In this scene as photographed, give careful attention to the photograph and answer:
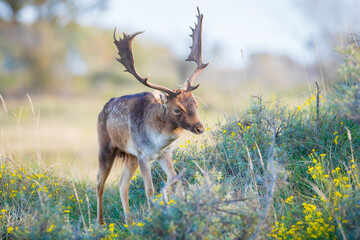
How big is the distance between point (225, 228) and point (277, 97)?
93.7 inches

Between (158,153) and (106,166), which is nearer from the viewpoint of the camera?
(158,153)

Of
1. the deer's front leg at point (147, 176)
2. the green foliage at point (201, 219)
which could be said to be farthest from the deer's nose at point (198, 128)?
the green foliage at point (201, 219)

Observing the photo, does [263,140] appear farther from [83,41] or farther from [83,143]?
[83,41]

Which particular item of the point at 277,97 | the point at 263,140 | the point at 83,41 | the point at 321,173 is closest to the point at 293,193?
the point at 321,173

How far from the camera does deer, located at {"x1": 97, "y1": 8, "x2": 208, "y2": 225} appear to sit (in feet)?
16.8

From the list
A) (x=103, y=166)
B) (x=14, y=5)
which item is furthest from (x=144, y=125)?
(x=14, y=5)

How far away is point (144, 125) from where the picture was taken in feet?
18.0

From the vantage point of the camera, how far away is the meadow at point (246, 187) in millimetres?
3490

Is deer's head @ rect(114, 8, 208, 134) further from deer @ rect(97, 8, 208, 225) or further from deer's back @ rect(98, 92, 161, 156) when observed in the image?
deer's back @ rect(98, 92, 161, 156)

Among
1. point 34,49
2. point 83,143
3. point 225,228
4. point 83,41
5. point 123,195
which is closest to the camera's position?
point 225,228

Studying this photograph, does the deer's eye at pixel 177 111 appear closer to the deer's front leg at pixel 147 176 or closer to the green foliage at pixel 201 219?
the deer's front leg at pixel 147 176

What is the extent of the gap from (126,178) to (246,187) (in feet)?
8.02

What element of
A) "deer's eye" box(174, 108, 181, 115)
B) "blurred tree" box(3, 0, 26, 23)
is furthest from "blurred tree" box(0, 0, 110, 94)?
"deer's eye" box(174, 108, 181, 115)

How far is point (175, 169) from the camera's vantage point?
5871 millimetres
